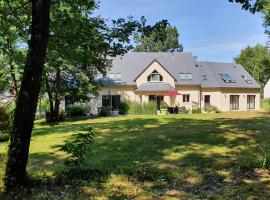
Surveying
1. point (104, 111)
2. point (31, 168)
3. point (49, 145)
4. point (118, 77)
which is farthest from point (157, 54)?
point (31, 168)

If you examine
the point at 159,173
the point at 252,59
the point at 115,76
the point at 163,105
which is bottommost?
the point at 159,173

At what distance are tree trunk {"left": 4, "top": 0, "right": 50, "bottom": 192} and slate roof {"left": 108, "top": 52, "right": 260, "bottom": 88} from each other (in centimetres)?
4388

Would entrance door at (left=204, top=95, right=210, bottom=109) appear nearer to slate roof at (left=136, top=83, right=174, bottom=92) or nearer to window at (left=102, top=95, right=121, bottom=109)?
slate roof at (left=136, top=83, right=174, bottom=92)

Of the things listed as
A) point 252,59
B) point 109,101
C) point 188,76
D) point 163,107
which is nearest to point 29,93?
point 163,107

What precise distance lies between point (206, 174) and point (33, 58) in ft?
14.1

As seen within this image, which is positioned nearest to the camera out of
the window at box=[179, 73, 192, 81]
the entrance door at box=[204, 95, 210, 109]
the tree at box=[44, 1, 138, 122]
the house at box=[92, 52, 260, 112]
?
the tree at box=[44, 1, 138, 122]

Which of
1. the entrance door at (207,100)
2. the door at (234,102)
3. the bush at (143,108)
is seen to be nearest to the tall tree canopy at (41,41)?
the bush at (143,108)

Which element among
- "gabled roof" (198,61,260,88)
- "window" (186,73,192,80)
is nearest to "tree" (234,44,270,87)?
"gabled roof" (198,61,260,88)

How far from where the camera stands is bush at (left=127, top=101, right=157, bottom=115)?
137ft

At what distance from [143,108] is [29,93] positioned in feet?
118

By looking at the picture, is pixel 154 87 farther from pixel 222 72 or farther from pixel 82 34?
pixel 82 34

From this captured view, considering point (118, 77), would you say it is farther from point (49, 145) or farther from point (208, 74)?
point (49, 145)

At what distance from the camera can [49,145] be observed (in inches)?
585

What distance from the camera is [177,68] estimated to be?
177ft
